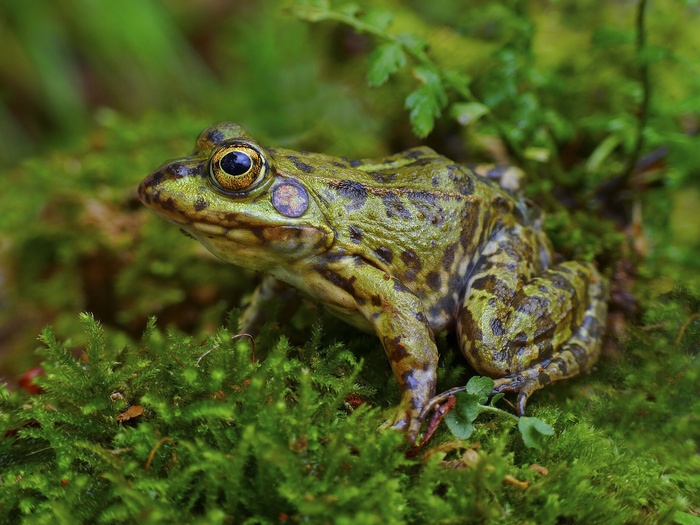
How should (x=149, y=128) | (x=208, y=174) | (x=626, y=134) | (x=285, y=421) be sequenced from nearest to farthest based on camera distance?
1. (x=285, y=421)
2. (x=208, y=174)
3. (x=626, y=134)
4. (x=149, y=128)

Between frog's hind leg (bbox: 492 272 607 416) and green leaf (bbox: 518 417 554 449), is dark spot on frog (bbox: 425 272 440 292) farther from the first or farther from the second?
green leaf (bbox: 518 417 554 449)

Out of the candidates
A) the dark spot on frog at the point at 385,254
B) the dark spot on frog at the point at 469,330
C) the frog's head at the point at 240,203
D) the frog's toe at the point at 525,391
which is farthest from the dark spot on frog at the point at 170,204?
the frog's toe at the point at 525,391

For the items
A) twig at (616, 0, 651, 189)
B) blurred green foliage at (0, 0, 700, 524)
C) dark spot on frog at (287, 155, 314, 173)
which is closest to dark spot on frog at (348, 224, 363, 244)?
dark spot on frog at (287, 155, 314, 173)

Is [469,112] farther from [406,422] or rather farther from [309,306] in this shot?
[406,422]

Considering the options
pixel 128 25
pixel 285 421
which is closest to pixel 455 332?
pixel 285 421

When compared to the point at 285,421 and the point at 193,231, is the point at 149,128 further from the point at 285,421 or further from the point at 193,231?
the point at 285,421

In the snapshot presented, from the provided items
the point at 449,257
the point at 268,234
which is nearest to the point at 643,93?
the point at 449,257
